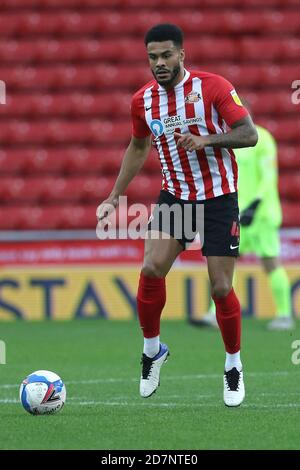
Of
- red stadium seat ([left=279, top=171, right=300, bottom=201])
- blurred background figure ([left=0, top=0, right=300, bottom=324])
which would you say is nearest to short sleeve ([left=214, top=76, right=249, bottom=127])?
blurred background figure ([left=0, top=0, right=300, bottom=324])

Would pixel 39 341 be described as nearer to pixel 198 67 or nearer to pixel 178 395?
pixel 178 395

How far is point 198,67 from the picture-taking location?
15664 mm

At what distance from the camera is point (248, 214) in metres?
10.7

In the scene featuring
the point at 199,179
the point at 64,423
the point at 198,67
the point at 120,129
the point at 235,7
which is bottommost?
the point at 64,423

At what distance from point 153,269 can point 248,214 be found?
4.67m

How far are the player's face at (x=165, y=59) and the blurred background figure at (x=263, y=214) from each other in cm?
463

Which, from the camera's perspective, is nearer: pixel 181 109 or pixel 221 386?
pixel 181 109

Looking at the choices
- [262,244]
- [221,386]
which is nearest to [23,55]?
[262,244]

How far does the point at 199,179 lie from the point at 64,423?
1631 millimetres

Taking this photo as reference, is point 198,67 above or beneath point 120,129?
above

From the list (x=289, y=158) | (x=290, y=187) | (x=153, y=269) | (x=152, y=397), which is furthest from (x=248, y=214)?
(x=153, y=269)

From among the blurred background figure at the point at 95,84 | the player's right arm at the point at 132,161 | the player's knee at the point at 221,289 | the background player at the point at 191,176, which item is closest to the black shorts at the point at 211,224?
the background player at the point at 191,176

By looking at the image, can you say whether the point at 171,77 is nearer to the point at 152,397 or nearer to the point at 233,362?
the point at 233,362

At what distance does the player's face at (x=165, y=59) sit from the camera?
235 inches
